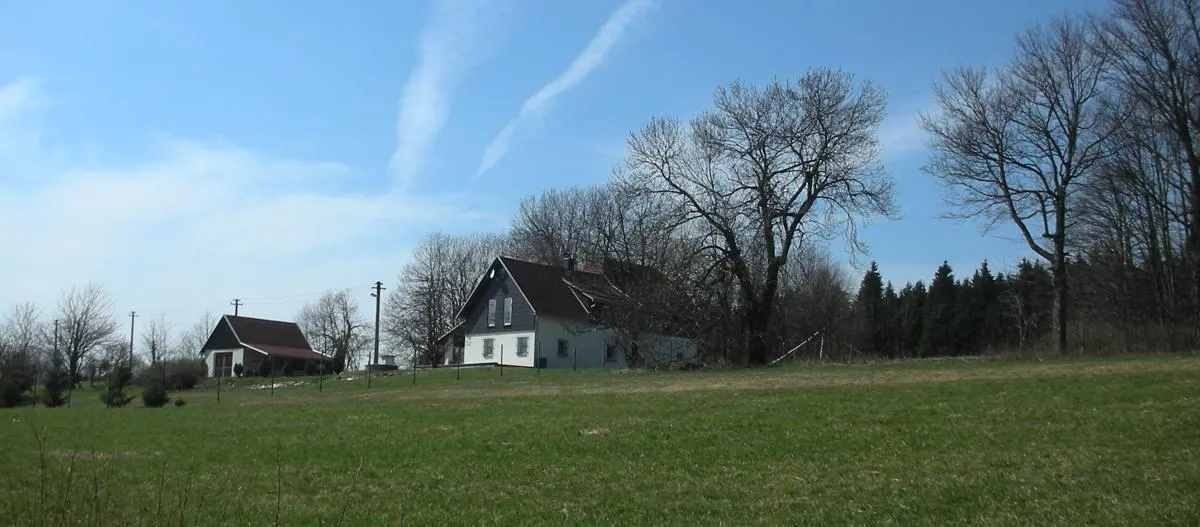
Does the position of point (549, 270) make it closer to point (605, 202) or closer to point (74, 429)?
point (605, 202)

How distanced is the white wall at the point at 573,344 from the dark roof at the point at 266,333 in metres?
38.5

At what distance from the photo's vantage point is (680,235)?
4394cm

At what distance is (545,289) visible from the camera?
6328 centimetres

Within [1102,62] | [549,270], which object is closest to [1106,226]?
[1102,62]

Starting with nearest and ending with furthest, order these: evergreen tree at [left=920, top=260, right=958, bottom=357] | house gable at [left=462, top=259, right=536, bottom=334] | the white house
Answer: the white house, house gable at [left=462, top=259, right=536, bottom=334], evergreen tree at [left=920, top=260, right=958, bottom=357]

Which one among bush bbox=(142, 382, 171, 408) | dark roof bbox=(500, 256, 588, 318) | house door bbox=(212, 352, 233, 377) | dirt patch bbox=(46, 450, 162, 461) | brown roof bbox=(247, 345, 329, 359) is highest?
dark roof bbox=(500, 256, 588, 318)

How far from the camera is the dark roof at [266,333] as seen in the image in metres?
88.1

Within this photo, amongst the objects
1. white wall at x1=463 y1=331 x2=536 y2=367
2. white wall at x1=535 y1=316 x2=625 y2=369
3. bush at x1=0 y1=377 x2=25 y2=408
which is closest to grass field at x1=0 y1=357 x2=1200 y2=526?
bush at x1=0 y1=377 x2=25 y2=408

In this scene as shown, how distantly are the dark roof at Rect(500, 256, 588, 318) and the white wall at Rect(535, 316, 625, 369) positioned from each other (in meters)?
0.81

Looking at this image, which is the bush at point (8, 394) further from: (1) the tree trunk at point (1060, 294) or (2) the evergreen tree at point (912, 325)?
(2) the evergreen tree at point (912, 325)

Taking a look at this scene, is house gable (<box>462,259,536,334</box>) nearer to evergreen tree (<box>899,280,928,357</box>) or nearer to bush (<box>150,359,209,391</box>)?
bush (<box>150,359,209,391</box>)

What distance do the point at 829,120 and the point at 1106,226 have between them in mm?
15944

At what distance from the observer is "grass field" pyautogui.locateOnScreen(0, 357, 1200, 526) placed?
10953mm

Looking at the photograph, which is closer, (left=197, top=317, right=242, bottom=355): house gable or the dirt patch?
the dirt patch
